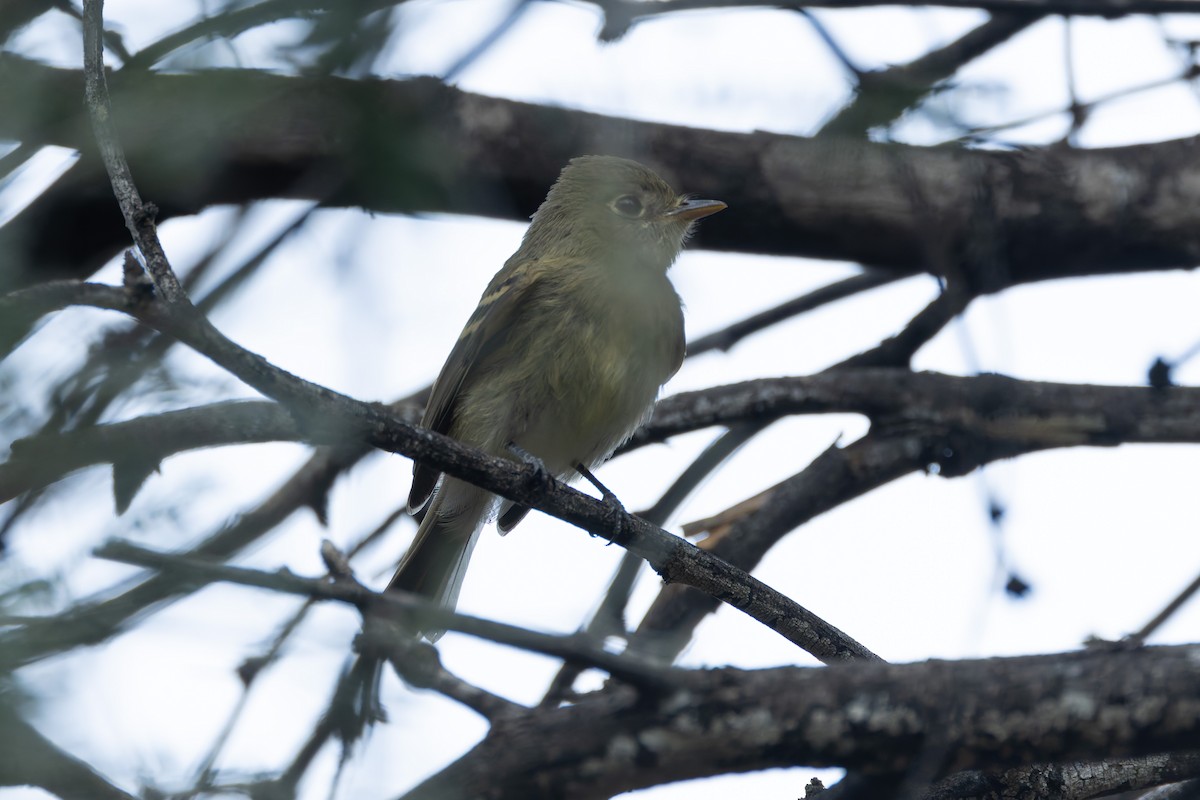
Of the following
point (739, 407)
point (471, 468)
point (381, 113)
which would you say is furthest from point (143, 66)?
point (739, 407)

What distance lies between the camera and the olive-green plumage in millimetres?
5336

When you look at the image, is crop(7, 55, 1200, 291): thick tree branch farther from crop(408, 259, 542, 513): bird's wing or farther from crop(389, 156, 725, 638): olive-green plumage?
crop(408, 259, 542, 513): bird's wing

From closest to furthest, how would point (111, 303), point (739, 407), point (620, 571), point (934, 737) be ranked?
point (934, 737), point (111, 303), point (620, 571), point (739, 407)

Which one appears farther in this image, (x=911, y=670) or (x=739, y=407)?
(x=739, y=407)

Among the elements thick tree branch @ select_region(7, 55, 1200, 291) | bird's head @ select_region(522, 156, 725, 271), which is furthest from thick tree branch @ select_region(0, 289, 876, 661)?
bird's head @ select_region(522, 156, 725, 271)

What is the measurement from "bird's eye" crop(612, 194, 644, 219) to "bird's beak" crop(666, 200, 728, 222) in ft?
1.29

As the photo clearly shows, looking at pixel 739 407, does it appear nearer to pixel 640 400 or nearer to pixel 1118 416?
pixel 640 400

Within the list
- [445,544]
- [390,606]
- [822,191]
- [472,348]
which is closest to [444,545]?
[445,544]

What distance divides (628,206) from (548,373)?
1.41m

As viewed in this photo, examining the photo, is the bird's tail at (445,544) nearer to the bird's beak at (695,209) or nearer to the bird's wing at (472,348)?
the bird's wing at (472,348)

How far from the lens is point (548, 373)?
539 centimetres

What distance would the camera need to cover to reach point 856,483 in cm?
552

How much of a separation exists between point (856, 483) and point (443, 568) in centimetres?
194

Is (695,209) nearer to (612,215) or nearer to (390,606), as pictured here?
(612,215)
